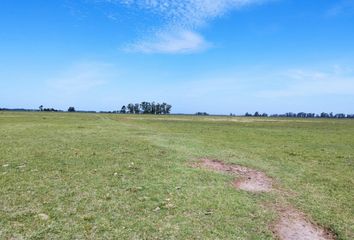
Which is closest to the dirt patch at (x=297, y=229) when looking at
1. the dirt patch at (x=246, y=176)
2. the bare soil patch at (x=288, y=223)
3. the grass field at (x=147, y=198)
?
the bare soil patch at (x=288, y=223)

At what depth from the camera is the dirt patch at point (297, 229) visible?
7.66 meters

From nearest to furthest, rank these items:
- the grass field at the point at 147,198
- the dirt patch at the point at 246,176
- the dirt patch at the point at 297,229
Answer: the grass field at the point at 147,198 → the dirt patch at the point at 297,229 → the dirt patch at the point at 246,176

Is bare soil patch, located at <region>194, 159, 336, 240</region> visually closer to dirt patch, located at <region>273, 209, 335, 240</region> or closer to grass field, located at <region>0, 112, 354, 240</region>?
dirt patch, located at <region>273, 209, 335, 240</region>

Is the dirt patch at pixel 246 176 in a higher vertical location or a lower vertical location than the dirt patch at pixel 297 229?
higher

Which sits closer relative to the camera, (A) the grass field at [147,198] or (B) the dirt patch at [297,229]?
(A) the grass field at [147,198]

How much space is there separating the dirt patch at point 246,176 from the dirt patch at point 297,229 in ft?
8.89

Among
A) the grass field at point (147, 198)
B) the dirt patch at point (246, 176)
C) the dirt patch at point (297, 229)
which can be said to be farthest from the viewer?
the dirt patch at point (246, 176)

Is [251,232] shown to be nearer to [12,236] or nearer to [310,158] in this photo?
[12,236]

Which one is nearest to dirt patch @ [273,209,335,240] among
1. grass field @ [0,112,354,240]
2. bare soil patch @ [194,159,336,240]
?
bare soil patch @ [194,159,336,240]

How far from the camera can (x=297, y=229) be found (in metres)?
8.08

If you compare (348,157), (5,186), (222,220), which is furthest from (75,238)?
(348,157)

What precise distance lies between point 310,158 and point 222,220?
13616 mm

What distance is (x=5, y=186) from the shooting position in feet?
35.0

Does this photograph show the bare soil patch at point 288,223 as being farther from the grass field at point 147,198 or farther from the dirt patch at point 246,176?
the grass field at point 147,198
